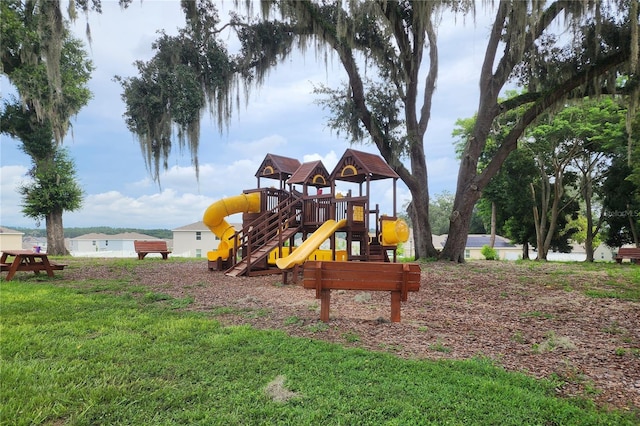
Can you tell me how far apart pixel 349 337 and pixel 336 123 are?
10584mm

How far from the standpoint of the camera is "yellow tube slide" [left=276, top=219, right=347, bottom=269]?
8.97 metres

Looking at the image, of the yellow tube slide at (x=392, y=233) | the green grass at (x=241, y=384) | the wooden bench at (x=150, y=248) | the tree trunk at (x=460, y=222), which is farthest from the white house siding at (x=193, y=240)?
the green grass at (x=241, y=384)

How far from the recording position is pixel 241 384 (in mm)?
2891

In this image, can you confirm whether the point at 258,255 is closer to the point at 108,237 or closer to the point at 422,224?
the point at 422,224

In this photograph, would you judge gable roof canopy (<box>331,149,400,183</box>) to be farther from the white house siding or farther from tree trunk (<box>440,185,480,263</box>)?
the white house siding

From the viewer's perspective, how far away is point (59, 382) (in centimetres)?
291

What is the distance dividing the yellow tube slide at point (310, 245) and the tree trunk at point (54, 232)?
13921 millimetres

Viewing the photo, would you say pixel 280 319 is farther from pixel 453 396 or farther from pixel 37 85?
pixel 37 85

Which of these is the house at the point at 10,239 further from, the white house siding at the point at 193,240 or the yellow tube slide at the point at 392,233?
the yellow tube slide at the point at 392,233

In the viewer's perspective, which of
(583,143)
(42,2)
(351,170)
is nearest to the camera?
(42,2)

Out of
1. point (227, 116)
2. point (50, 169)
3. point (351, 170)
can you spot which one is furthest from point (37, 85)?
point (351, 170)

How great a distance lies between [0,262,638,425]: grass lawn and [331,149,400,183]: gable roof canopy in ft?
26.9

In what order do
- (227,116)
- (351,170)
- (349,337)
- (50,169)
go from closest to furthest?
(349,337) < (351,170) < (227,116) < (50,169)

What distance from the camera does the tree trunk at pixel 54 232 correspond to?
17953mm
